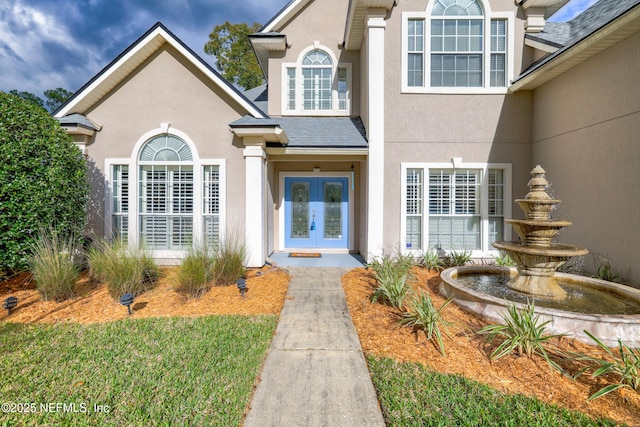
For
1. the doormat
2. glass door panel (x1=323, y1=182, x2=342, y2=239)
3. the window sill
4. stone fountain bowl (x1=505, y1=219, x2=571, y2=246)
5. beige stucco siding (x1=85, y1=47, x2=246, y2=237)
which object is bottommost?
the doormat

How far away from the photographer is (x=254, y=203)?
7.95 meters

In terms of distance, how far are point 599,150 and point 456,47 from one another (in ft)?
14.7

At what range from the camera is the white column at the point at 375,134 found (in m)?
8.09

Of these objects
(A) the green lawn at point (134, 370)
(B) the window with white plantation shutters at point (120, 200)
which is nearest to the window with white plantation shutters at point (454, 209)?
(A) the green lawn at point (134, 370)

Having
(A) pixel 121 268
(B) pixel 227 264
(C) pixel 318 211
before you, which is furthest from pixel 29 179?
(C) pixel 318 211

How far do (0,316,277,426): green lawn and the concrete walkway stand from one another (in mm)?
224

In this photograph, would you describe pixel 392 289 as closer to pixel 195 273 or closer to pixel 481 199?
pixel 195 273

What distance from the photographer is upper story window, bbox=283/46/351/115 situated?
10328 millimetres

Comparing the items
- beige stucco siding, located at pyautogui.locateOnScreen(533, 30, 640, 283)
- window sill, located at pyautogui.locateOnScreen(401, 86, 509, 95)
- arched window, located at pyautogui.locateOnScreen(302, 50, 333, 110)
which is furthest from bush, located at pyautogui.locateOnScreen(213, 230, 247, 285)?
beige stucco siding, located at pyautogui.locateOnScreen(533, 30, 640, 283)

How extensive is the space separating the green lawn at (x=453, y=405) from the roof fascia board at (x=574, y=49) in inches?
270

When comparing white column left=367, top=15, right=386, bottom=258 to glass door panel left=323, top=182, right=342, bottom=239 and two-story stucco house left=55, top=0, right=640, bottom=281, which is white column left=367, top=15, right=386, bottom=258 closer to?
two-story stucco house left=55, top=0, right=640, bottom=281

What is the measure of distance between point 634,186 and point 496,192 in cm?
295

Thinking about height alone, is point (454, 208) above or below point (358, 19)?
below

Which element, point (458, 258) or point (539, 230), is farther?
point (458, 258)
